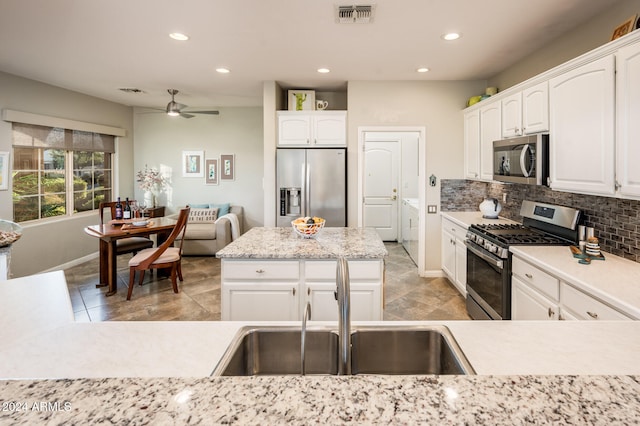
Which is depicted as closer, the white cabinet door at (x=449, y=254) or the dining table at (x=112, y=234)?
the dining table at (x=112, y=234)

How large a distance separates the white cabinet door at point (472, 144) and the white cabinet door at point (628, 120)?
205 cm

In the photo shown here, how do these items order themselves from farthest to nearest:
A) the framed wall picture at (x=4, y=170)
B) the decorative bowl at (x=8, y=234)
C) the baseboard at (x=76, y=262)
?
the baseboard at (x=76, y=262) → the framed wall picture at (x=4, y=170) → the decorative bowl at (x=8, y=234)

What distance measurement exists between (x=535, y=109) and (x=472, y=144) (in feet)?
4.48

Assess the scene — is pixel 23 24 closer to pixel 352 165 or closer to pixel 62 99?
pixel 62 99

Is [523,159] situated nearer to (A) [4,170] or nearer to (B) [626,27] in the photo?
(B) [626,27]

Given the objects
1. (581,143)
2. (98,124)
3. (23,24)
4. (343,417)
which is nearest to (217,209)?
(98,124)

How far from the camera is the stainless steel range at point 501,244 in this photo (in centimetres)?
261

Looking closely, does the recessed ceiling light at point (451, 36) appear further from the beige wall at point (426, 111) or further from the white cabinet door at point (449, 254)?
the white cabinet door at point (449, 254)

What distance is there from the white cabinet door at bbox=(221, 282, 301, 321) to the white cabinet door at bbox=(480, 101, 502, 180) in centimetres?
263

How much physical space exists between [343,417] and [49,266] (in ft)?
19.1

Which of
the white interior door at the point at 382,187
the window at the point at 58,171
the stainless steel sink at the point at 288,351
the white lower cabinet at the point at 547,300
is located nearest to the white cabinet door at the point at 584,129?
the white lower cabinet at the point at 547,300

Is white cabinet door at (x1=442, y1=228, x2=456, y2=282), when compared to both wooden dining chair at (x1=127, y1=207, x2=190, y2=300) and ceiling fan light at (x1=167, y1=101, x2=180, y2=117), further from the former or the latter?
ceiling fan light at (x1=167, y1=101, x2=180, y2=117)

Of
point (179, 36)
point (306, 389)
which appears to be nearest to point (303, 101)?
point (179, 36)

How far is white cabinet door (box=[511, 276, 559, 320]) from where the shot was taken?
210 centimetres
